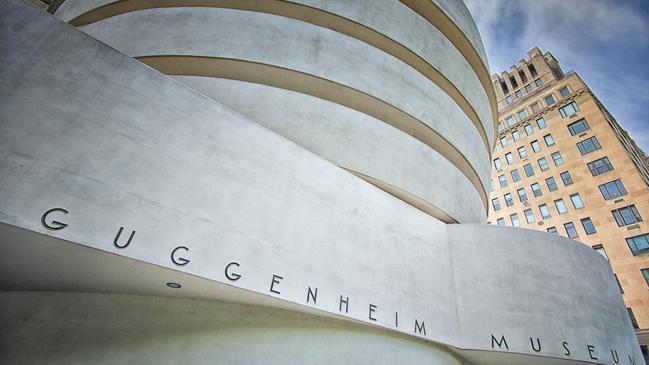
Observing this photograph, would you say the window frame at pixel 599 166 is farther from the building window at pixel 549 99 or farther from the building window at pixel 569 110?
the building window at pixel 549 99

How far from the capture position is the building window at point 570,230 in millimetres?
31559

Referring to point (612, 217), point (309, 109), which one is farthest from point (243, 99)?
point (612, 217)

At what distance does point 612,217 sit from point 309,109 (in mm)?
35415

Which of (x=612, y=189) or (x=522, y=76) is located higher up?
(x=522, y=76)

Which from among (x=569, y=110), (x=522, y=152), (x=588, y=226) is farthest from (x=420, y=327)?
(x=569, y=110)

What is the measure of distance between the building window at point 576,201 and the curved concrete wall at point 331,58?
29.3m

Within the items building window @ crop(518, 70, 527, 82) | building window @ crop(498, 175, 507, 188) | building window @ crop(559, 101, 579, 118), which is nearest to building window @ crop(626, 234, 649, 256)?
building window @ crop(498, 175, 507, 188)

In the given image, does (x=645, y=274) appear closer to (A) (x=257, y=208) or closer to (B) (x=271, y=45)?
(B) (x=271, y=45)

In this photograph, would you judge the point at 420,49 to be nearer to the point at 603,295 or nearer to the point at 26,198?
the point at 603,295

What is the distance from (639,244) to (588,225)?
13.1 ft

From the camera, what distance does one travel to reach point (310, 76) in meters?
8.40

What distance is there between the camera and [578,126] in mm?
35812

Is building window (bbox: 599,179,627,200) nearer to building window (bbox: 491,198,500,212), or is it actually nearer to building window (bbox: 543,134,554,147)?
building window (bbox: 543,134,554,147)

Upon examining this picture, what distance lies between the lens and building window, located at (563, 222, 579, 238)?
104 ft
